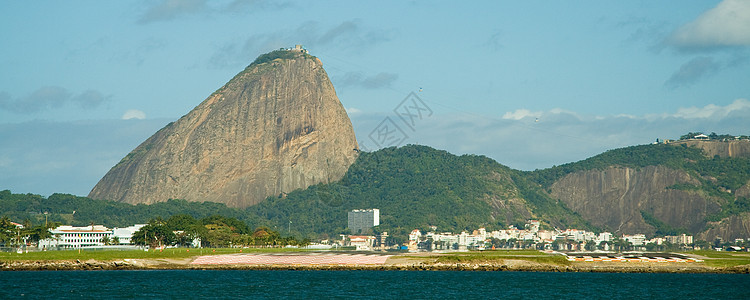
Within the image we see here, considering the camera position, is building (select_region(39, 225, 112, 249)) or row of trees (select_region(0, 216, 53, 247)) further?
building (select_region(39, 225, 112, 249))

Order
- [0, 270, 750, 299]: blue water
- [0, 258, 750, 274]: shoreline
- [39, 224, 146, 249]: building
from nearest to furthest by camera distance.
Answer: [0, 270, 750, 299]: blue water, [0, 258, 750, 274]: shoreline, [39, 224, 146, 249]: building

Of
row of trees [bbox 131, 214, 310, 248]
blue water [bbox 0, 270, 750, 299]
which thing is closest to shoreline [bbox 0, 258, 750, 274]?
blue water [bbox 0, 270, 750, 299]

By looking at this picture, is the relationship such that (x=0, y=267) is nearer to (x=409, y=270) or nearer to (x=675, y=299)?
(x=409, y=270)

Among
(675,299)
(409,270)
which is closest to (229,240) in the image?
(409,270)

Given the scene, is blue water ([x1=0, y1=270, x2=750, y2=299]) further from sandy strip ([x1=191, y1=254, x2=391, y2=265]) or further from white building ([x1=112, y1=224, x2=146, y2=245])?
white building ([x1=112, y1=224, x2=146, y2=245])

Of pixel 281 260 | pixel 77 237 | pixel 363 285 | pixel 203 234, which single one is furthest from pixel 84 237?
pixel 363 285

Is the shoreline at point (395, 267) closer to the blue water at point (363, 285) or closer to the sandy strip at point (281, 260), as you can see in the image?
the sandy strip at point (281, 260)
